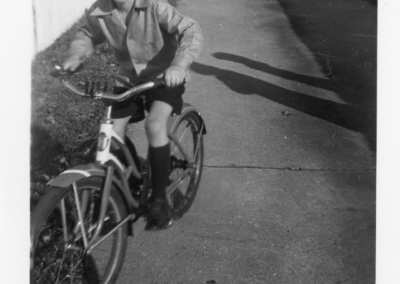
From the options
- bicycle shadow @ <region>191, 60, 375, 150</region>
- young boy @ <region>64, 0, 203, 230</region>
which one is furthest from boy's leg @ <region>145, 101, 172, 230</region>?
bicycle shadow @ <region>191, 60, 375, 150</region>

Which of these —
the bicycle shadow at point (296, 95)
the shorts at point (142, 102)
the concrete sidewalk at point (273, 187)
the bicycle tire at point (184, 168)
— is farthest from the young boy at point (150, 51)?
the bicycle shadow at point (296, 95)

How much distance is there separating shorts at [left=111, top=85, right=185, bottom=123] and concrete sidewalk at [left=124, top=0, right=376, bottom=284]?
28.6 inches

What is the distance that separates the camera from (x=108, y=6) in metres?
3.21

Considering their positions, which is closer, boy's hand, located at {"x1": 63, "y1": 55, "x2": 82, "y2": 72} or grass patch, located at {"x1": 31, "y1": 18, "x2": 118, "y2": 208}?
boy's hand, located at {"x1": 63, "y1": 55, "x2": 82, "y2": 72}

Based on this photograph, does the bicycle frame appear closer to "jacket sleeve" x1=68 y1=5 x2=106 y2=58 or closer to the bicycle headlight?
the bicycle headlight

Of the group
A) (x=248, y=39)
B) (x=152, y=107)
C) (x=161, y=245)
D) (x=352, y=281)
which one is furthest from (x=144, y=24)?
(x=248, y=39)

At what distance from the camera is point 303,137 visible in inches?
215

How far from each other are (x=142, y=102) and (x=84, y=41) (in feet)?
1.76

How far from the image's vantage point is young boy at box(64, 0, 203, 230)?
3191 mm

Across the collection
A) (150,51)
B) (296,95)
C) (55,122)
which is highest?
(150,51)

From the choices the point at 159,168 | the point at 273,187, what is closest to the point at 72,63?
the point at 159,168

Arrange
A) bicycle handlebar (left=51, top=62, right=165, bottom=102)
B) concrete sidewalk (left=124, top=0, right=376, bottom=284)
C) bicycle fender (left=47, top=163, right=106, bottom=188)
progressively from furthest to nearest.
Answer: concrete sidewalk (left=124, top=0, right=376, bottom=284), bicycle handlebar (left=51, top=62, right=165, bottom=102), bicycle fender (left=47, top=163, right=106, bottom=188)

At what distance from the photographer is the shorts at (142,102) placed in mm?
3441

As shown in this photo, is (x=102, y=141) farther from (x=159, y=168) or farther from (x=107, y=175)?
(x=159, y=168)
